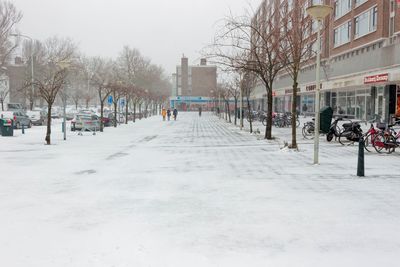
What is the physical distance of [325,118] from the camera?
18.9 meters

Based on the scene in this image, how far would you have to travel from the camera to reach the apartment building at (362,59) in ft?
95.8

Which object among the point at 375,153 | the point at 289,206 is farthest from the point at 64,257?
the point at 375,153

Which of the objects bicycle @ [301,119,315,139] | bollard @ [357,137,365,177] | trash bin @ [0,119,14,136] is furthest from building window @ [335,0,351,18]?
bollard @ [357,137,365,177]

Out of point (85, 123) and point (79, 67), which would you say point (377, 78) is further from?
point (79, 67)

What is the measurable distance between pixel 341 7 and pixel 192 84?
255ft

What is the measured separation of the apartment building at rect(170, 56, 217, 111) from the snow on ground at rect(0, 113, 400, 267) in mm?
98691

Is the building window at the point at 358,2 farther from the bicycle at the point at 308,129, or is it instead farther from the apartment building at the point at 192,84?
the apartment building at the point at 192,84

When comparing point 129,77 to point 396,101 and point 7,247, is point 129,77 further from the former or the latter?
point 7,247

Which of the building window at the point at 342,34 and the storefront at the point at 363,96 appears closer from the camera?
the storefront at the point at 363,96

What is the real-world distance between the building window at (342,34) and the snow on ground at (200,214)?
30.1m

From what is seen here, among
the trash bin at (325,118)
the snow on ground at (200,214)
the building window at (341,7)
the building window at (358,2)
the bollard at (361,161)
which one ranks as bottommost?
the snow on ground at (200,214)

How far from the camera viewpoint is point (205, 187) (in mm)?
8367

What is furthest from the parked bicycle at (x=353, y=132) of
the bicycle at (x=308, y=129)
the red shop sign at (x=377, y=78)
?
the red shop sign at (x=377, y=78)

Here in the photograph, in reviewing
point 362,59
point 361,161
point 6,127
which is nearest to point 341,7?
point 362,59
